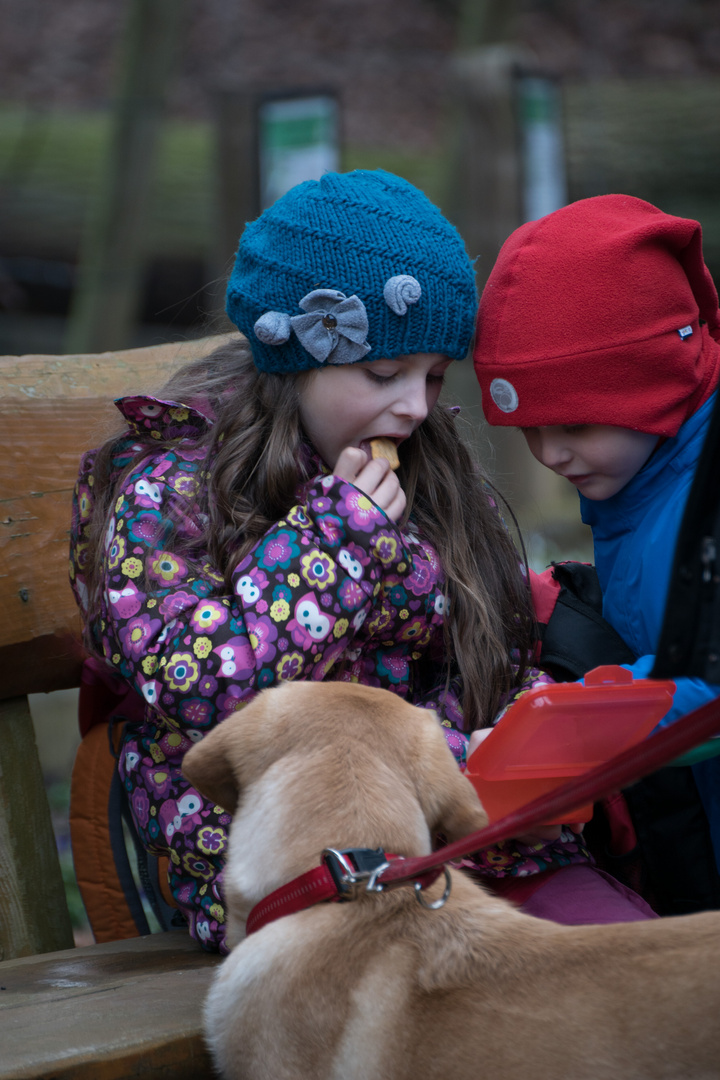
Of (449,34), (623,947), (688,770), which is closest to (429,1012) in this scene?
(623,947)

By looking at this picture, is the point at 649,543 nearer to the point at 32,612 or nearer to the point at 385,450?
the point at 385,450

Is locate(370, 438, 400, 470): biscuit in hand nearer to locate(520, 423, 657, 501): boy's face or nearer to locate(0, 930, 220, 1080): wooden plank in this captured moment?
locate(520, 423, 657, 501): boy's face

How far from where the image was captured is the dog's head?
170cm

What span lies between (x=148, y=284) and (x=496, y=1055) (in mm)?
→ 8036

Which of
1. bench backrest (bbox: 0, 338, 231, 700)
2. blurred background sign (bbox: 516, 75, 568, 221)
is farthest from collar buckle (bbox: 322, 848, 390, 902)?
blurred background sign (bbox: 516, 75, 568, 221)

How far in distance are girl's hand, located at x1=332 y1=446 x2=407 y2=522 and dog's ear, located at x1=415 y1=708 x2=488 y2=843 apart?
21.8 inches

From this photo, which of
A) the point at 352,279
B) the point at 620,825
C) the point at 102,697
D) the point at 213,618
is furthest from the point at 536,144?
the point at 213,618

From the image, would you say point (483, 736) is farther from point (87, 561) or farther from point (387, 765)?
point (87, 561)

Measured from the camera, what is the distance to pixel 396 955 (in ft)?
5.35

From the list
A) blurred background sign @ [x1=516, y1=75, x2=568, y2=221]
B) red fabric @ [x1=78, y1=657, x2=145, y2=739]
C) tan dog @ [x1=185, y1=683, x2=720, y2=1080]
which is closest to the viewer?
tan dog @ [x1=185, y1=683, x2=720, y2=1080]

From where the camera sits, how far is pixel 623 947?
1548 mm

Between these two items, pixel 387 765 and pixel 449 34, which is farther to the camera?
pixel 449 34

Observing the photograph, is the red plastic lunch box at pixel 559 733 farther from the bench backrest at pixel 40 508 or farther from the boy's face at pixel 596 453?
the bench backrest at pixel 40 508

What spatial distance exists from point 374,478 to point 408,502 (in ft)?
0.86
